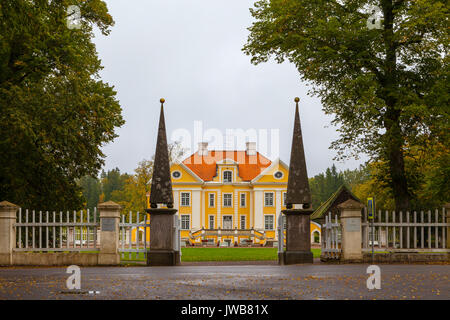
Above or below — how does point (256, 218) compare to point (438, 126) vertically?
below

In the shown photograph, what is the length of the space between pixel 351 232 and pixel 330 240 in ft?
4.25

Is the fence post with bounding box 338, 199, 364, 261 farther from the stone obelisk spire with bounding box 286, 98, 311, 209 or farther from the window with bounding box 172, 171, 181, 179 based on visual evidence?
the window with bounding box 172, 171, 181, 179

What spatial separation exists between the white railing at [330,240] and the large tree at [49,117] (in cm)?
1111

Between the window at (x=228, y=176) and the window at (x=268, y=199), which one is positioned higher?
the window at (x=228, y=176)

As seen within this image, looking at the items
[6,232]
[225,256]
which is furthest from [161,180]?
[225,256]

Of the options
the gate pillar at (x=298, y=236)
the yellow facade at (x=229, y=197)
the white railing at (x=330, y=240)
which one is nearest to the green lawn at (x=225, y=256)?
the white railing at (x=330, y=240)

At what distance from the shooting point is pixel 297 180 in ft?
56.9

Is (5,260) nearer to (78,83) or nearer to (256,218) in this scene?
(78,83)

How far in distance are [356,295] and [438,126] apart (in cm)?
Answer: 1376

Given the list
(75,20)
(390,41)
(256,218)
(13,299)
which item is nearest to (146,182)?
(256,218)

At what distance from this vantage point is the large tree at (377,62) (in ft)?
68.9

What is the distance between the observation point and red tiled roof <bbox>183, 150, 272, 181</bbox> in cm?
6512

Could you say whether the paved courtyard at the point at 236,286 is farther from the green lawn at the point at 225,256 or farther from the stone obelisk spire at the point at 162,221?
the green lawn at the point at 225,256

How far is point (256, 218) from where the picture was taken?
62.0 meters
